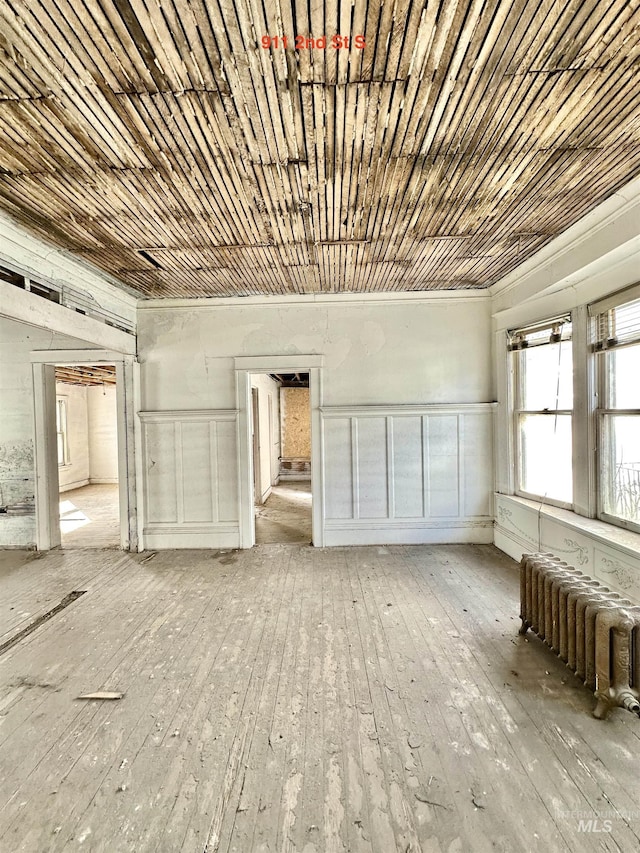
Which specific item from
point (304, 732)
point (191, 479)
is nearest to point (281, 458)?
point (191, 479)

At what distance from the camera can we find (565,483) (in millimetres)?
3691

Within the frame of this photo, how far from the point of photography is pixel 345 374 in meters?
4.73

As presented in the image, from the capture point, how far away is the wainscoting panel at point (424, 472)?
4.69m

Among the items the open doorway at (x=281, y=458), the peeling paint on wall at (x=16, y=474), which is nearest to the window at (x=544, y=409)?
the open doorway at (x=281, y=458)

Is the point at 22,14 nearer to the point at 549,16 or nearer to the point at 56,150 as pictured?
the point at 56,150

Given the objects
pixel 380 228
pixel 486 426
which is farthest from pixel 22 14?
pixel 486 426

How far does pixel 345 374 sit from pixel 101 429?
27.4ft

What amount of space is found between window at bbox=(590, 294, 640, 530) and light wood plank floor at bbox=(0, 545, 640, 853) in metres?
1.16

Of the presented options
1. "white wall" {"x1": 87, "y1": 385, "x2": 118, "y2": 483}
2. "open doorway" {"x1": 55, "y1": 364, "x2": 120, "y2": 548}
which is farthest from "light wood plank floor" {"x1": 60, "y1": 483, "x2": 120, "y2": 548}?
"white wall" {"x1": 87, "y1": 385, "x2": 118, "y2": 483}

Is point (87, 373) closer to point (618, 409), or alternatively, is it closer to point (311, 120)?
point (311, 120)

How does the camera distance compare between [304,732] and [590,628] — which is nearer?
[304,732]

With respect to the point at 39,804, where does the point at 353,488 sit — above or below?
above

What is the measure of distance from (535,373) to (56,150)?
14.1 ft

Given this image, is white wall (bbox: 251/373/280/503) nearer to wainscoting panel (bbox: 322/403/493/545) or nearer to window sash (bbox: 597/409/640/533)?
wainscoting panel (bbox: 322/403/493/545)
